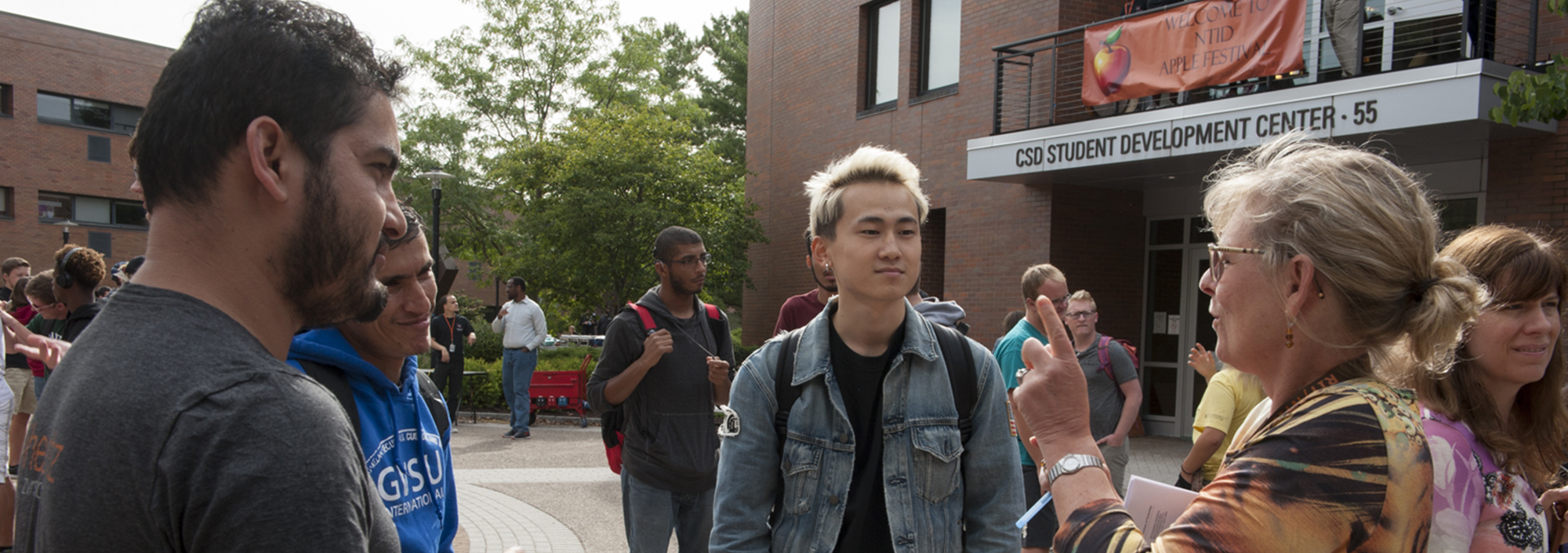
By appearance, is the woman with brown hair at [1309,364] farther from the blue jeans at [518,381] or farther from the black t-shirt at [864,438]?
the blue jeans at [518,381]

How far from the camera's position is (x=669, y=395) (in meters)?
4.72

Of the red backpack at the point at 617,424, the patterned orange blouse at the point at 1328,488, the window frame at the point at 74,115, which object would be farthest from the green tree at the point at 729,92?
the patterned orange blouse at the point at 1328,488

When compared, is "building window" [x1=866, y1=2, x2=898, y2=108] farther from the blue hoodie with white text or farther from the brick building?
the blue hoodie with white text

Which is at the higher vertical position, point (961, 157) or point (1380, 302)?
point (961, 157)

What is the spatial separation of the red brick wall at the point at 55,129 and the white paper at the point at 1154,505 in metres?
42.2

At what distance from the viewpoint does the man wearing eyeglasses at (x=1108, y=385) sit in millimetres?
Answer: 5973

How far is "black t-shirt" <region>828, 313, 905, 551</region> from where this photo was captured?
251 centimetres

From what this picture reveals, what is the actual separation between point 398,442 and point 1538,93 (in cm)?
602

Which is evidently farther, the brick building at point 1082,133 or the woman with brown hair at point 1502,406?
the brick building at point 1082,133

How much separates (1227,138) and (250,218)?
10106 mm

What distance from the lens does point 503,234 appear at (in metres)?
29.3

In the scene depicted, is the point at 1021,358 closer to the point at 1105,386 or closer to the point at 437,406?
the point at 1105,386

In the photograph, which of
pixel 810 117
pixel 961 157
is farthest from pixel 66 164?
pixel 961 157

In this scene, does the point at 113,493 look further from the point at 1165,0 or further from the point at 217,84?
the point at 1165,0
